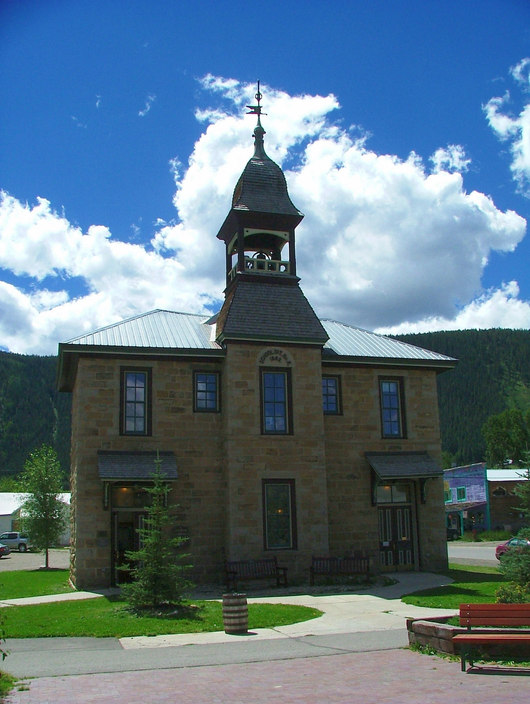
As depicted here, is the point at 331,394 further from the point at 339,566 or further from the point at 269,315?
the point at 339,566

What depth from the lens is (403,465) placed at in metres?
23.8

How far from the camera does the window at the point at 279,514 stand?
21.7m

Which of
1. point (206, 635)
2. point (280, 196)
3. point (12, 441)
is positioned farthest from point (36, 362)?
point (206, 635)

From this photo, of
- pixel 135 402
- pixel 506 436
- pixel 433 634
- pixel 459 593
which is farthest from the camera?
pixel 506 436

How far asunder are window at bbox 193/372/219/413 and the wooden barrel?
991 cm

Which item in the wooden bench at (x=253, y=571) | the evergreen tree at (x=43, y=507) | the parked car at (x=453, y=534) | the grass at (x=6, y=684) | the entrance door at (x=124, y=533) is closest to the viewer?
the grass at (x=6, y=684)

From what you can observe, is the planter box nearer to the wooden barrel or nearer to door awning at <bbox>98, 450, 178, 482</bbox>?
the wooden barrel

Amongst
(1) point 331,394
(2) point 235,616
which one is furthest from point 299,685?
(1) point 331,394

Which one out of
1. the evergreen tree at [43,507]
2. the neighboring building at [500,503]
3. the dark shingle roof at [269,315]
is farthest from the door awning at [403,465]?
the neighboring building at [500,503]

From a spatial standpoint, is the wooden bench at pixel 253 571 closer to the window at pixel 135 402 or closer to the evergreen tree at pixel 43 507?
the window at pixel 135 402

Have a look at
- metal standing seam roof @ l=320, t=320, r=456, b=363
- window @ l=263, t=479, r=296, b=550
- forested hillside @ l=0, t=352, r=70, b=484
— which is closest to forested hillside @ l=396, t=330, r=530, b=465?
forested hillside @ l=0, t=352, r=70, b=484

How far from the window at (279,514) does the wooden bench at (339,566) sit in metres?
0.96

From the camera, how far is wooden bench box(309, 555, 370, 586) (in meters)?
21.0

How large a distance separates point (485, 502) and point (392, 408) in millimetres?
38697
